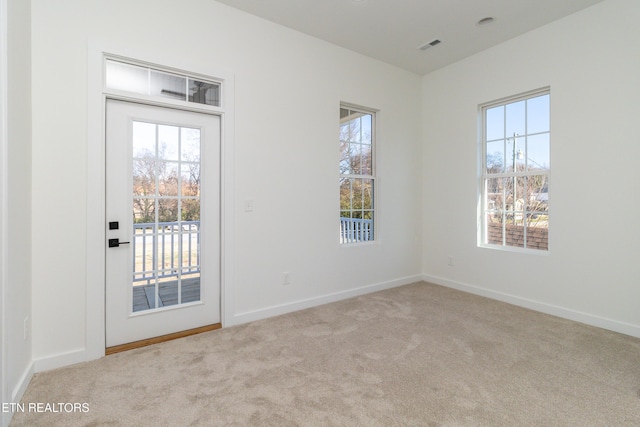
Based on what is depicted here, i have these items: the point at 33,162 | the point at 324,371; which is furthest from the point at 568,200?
the point at 33,162

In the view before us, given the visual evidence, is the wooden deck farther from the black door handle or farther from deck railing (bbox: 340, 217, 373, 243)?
deck railing (bbox: 340, 217, 373, 243)

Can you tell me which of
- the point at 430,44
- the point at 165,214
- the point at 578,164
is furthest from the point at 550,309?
the point at 165,214

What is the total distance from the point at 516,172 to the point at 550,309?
1551 mm

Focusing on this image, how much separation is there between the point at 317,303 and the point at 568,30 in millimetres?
3843

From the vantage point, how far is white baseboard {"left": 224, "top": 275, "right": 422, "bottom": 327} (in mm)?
3090

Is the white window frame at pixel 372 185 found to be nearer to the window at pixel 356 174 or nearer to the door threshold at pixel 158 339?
the window at pixel 356 174

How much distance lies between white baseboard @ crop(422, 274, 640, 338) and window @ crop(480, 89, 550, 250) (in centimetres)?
60

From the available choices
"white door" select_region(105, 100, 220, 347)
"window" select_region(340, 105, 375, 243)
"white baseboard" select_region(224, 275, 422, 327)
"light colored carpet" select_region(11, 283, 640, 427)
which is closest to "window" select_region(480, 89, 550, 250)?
"light colored carpet" select_region(11, 283, 640, 427)

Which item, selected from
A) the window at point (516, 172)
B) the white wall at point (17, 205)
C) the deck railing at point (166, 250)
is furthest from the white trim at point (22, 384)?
the window at point (516, 172)

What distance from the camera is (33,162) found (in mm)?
2188

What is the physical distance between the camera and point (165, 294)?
2789 mm

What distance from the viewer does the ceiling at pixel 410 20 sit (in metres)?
2.98

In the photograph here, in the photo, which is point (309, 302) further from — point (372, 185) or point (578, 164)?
point (578, 164)

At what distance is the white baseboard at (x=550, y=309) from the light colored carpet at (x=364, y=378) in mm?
133
